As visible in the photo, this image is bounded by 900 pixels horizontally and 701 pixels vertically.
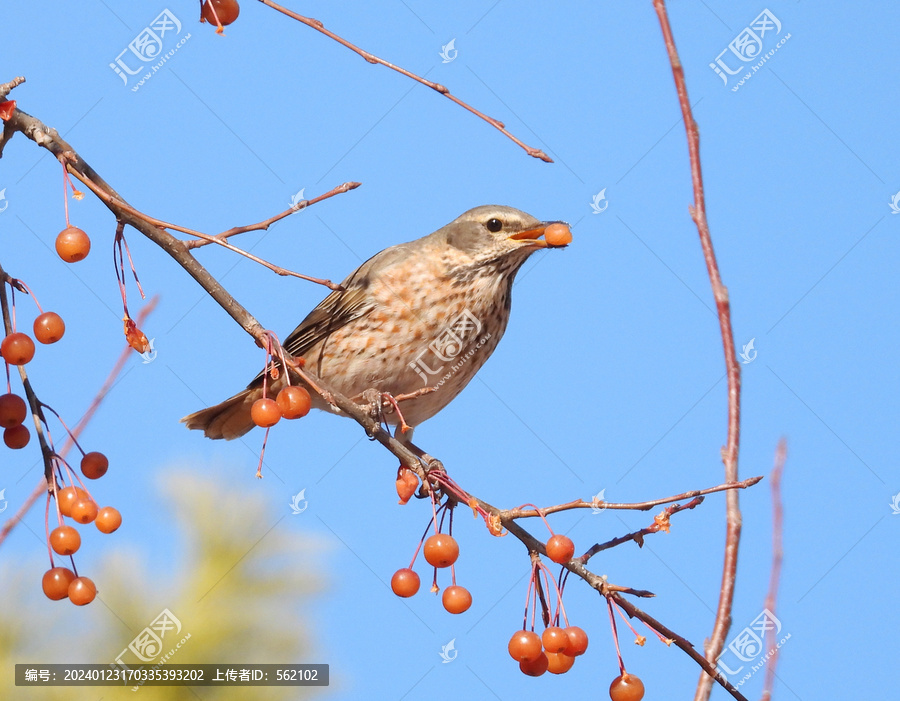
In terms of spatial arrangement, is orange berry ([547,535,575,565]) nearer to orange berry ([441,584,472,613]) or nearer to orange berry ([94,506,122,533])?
orange berry ([441,584,472,613])

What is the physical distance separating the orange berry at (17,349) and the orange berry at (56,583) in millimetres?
552

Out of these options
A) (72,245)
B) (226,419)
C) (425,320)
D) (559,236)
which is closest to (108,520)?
(72,245)

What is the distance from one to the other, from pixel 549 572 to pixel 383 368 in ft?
7.83

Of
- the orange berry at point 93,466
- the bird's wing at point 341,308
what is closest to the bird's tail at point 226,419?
the bird's wing at point 341,308

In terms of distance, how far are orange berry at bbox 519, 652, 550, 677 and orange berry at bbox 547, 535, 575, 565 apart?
32cm

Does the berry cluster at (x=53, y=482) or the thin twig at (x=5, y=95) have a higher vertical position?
the thin twig at (x=5, y=95)

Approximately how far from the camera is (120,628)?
3750 millimetres

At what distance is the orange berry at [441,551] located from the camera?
8.55ft

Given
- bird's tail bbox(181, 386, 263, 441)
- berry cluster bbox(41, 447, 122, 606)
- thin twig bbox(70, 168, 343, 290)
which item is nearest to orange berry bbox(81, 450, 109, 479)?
berry cluster bbox(41, 447, 122, 606)

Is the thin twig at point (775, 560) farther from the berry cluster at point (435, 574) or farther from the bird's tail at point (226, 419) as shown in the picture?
the bird's tail at point (226, 419)

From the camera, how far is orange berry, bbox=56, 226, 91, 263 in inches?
92.8

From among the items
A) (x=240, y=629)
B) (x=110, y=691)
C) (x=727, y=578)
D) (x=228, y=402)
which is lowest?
(x=110, y=691)

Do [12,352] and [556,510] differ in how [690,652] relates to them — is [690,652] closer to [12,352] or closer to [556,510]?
[556,510]

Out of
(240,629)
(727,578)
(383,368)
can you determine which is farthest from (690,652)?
(383,368)
